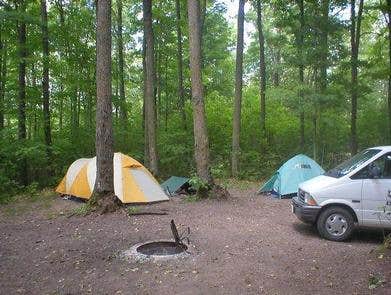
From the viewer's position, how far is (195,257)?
282 inches

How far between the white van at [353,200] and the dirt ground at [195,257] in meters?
0.37

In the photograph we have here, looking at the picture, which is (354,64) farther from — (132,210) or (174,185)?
(132,210)

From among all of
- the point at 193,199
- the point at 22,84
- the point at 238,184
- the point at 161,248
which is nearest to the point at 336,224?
the point at 161,248

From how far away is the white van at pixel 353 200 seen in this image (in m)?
8.35

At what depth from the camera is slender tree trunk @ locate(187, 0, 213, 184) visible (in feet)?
40.6

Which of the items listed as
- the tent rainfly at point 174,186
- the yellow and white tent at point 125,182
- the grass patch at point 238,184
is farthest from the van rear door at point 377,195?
the grass patch at point 238,184

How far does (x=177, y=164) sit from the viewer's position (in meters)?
20.4

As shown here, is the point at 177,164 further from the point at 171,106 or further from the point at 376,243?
the point at 376,243

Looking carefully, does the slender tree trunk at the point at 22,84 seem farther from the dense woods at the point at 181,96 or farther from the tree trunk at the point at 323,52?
the tree trunk at the point at 323,52

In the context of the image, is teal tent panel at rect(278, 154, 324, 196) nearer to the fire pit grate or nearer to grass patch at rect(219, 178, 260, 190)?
grass patch at rect(219, 178, 260, 190)

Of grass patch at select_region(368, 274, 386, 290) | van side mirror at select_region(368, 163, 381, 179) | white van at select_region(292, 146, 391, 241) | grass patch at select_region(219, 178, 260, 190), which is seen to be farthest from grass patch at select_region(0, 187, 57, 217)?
grass patch at select_region(368, 274, 386, 290)

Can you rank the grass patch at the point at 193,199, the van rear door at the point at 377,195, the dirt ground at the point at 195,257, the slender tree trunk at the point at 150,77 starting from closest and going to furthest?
the dirt ground at the point at 195,257
the van rear door at the point at 377,195
the grass patch at the point at 193,199
the slender tree trunk at the point at 150,77

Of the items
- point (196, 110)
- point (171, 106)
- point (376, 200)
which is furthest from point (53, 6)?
point (376, 200)

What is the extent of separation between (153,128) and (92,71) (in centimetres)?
487
